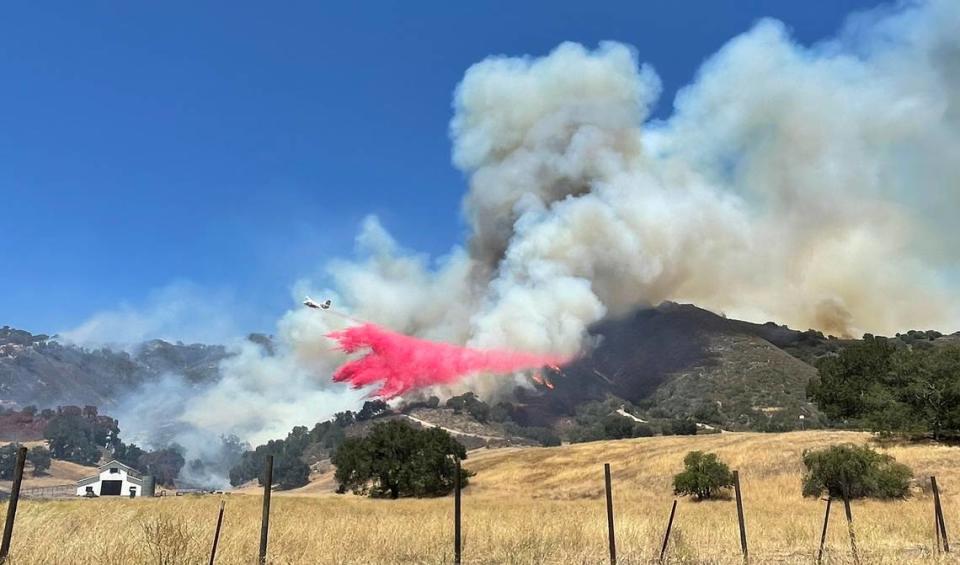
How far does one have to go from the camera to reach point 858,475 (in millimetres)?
40438

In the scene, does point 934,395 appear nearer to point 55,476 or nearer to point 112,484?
point 112,484

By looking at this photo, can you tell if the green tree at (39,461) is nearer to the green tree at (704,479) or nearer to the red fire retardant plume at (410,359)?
the red fire retardant plume at (410,359)

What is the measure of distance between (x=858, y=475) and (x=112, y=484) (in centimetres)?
10780

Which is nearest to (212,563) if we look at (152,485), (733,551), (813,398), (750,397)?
(733,551)

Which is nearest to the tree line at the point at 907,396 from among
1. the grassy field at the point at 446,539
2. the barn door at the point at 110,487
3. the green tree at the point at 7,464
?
the grassy field at the point at 446,539

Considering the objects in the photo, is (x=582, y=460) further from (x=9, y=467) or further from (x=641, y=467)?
(x=9, y=467)

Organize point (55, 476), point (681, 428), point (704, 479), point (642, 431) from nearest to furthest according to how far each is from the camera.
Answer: point (704, 479) → point (681, 428) → point (642, 431) → point (55, 476)

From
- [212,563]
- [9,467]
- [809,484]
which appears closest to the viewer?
[212,563]

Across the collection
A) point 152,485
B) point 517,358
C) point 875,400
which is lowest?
point 152,485

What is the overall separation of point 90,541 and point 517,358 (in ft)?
380

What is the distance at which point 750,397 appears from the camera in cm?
15400

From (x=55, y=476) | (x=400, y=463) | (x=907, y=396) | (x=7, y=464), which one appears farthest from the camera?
(x=7, y=464)

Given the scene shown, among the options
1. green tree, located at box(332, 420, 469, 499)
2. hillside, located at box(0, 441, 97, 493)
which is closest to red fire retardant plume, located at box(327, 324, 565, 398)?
green tree, located at box(332, 420, 469, 499)

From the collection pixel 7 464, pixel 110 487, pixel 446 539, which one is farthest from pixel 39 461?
pixel 446 539
